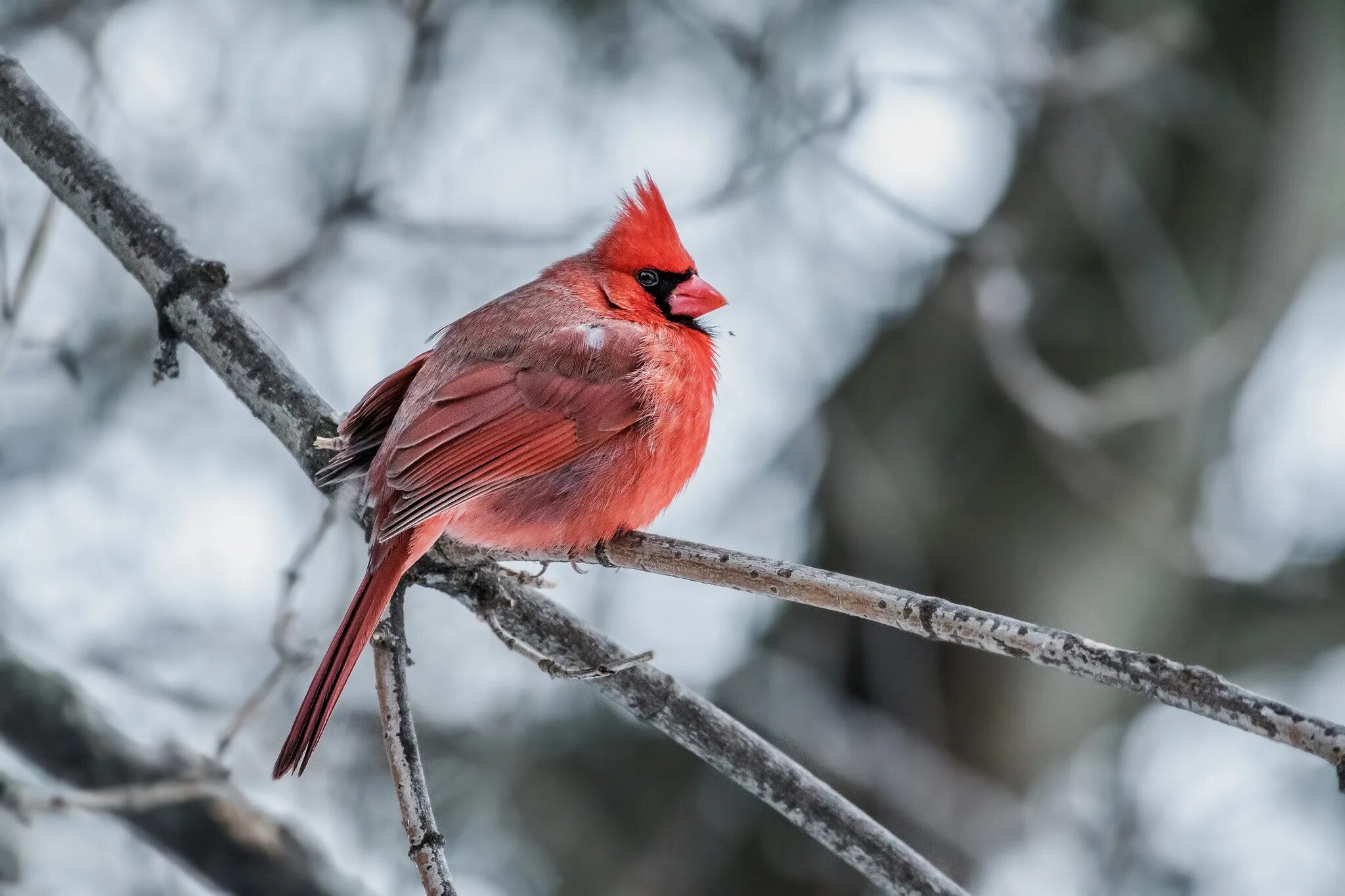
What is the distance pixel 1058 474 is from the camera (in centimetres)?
426

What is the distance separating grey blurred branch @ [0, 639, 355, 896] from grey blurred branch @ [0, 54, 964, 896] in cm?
57

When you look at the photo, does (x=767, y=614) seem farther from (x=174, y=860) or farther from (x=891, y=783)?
(x=174, y=860)

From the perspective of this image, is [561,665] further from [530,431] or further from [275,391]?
[275,391]

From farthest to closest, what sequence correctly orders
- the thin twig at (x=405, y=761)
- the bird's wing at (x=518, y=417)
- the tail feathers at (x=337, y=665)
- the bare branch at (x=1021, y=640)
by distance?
1. the bird's wing at (x=518, y=417)
2. the tail feathers at (x=337, y=665)
3. the thin twig at (x=405, y=761)
4. the bare branch at (x=1021, y=640)

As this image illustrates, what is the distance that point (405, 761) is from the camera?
1718 millimetres

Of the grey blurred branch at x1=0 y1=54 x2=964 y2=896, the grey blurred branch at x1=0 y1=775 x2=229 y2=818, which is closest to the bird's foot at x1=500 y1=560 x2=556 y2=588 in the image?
the grey blurred branch at x1=0 y1=54 x2=964 y2=896

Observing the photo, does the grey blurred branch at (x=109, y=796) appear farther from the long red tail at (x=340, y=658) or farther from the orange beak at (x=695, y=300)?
the orange beak at (x=695, y=300)

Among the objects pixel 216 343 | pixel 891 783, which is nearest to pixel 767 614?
pixel 891 783

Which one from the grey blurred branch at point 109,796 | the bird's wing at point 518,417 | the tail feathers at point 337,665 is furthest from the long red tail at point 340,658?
the grey blurred branch at point 109,796

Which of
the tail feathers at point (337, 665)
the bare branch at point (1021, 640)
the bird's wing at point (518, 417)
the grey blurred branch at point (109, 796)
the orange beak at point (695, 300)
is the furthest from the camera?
the orange beak at point (695, 300)

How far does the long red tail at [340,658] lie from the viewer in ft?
6.17

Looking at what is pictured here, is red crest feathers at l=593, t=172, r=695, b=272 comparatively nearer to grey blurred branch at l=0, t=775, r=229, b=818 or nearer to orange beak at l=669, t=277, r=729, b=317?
orange beak at l=669, t=277, r=729, b=317

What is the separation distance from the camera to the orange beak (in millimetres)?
2832

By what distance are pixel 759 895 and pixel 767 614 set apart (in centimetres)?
94
